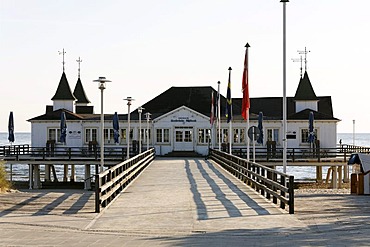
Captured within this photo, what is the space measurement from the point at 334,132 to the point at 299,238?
41190 millimetres

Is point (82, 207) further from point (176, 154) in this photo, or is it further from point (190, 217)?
point (176, 154)

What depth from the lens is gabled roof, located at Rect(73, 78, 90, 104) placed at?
70.3 metres

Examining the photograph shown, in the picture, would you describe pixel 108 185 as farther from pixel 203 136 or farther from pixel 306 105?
pixel 306 105

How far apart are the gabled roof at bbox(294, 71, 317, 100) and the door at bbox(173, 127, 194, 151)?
32.7 feet

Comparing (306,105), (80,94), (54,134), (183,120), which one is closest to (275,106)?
(306,105)

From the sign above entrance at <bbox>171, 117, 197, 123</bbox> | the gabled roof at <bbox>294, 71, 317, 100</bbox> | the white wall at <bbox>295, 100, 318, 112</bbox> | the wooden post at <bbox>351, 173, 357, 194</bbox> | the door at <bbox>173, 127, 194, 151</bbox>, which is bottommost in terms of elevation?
the wooden post at <bbox>351, 173, 357, 194</bbox>

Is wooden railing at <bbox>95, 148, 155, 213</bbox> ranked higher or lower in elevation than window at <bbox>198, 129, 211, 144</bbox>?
lower

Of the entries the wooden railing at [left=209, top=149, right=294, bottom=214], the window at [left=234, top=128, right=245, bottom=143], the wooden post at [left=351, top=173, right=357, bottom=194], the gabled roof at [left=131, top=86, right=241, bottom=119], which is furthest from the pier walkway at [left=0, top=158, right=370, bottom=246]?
the gabled roof at [left=131, top=86, right=241, bottom=119]

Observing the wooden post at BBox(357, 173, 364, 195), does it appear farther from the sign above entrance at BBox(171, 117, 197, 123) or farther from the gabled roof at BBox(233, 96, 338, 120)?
the gabled roof at BBox(233, 96, 338, 120)

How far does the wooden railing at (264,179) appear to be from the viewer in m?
16.9

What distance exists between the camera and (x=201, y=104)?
62.7 meters

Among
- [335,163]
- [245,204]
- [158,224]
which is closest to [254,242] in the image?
[158,224]

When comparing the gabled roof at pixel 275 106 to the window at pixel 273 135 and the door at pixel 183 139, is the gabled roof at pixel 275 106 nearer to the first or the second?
the window at pixel 273 135

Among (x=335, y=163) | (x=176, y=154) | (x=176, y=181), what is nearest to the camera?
(x=176, y=181)
